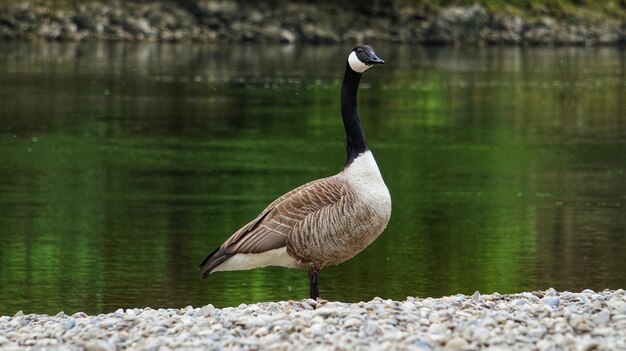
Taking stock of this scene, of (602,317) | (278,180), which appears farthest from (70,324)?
(278,180)

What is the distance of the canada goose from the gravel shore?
4.30 ft

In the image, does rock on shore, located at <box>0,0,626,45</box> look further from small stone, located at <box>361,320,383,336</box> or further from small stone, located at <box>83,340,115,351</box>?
small stone, located at <box>361,320,383,336</box>

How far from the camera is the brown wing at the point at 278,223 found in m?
16.3

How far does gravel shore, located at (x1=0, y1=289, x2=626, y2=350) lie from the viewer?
41.8ft

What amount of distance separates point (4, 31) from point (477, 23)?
5248 centimetres

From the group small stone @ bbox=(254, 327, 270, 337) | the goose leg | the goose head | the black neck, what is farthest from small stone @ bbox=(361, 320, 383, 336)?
the goose head

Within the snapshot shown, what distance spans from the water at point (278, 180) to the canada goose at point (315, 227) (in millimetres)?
6172

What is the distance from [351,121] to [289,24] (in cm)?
13456

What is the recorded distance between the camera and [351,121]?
17469mm

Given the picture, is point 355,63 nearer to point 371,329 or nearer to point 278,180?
point 371,329

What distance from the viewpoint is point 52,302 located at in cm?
2262

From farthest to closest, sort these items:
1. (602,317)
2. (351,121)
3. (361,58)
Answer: (351,121)
(361,58)
(602,317)

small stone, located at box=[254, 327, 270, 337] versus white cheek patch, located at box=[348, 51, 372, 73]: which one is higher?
white cheek patch, located at box=[348, 51, 372, 73]

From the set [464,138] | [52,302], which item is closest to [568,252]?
[52,302]
